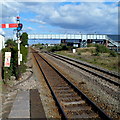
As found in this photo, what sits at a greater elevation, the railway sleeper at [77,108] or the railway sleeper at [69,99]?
the railway sleeper at [69,99]

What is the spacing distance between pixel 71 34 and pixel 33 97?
194ft

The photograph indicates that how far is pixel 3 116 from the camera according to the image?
6.45 m

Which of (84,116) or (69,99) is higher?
(69,99)

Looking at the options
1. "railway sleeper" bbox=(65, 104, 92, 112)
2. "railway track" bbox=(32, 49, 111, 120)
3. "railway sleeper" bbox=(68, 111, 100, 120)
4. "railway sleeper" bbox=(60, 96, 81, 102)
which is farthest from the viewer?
"railway sleeper" bbox=(60, 96, 81, 102)

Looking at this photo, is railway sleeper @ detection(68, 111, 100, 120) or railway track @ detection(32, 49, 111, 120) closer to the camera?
railway sleeper @ detection(68, 111, 100, 120)

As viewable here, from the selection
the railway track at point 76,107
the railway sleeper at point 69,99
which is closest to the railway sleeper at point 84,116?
the railway track at point 76,107

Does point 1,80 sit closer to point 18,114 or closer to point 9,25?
point 9,25

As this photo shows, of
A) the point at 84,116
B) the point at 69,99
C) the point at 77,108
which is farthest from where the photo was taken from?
the point at 69,99

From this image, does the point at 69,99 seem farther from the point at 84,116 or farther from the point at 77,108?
the point at 84,116

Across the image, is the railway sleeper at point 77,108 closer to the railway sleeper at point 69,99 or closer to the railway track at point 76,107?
the railway track at point 76,107

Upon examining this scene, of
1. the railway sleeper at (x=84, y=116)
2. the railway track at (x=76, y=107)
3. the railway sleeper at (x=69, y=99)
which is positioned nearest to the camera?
the railway sleeper at (x=84, y=116)

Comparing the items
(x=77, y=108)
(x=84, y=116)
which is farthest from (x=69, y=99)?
(x=84, y=116)

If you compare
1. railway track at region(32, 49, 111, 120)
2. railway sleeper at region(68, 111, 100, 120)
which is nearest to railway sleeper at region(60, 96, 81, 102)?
railway track at region(32, 49, 111, 120)

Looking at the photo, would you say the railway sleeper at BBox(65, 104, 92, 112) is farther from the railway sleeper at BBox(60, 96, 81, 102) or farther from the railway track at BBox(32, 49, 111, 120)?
the railway sleeper at BBox(60, 96, 81, 102)
